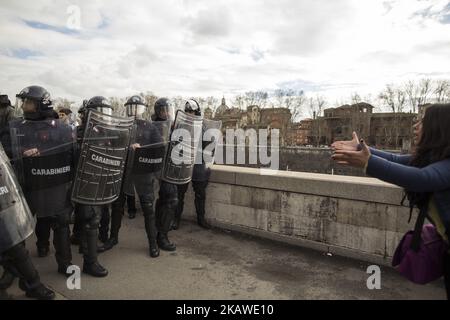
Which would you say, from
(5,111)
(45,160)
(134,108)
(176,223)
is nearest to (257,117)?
(5,111)

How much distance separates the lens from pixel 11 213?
2.99 meters

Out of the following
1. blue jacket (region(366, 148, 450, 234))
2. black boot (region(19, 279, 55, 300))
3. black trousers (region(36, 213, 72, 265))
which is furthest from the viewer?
black trousers (region(36, 213, 72, 265))

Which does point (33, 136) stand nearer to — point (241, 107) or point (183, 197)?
point (183, 197)

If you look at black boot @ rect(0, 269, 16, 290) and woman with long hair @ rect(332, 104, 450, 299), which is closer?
woman with long hair @ rect(332, 104, 450, 299)

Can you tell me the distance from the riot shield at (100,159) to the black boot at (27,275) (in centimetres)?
82

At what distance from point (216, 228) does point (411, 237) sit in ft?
12.9

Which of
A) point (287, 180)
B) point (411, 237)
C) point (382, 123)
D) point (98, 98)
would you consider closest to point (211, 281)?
point (287, 180)

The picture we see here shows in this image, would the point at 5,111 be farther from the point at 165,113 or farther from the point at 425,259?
the point at 425,259

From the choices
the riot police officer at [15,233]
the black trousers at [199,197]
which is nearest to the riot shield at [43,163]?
the riot police officer at [15,233]

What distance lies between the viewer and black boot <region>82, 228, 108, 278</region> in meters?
3.97

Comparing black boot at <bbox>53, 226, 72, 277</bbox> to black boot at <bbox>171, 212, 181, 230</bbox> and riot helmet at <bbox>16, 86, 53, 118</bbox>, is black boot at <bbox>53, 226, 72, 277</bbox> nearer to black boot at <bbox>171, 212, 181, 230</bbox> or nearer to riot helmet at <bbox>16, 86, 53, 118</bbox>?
riot helmet at <bbox>16, 86, 53, 118</bbox>

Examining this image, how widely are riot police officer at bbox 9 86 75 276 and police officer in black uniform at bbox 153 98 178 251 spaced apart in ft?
4.14

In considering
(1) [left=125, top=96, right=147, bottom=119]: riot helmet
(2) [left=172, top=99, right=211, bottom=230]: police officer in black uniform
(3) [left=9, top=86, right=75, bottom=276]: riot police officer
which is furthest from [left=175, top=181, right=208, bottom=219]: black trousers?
(3) [left=9, top=86, right=75, bottom=276]: riot police officer
